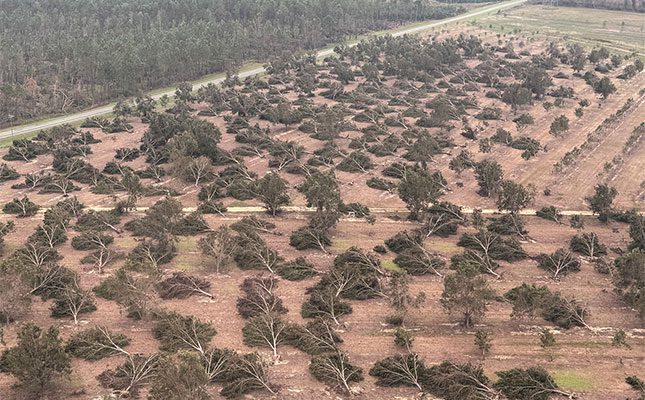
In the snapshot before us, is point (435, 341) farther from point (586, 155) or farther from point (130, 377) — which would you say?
point (586, 155)

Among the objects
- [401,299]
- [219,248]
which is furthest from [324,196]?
[401,299]

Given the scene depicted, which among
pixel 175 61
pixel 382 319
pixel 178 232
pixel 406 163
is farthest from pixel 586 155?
pixel 175 61

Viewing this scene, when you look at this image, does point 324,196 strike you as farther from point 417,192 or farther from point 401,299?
point 401,299

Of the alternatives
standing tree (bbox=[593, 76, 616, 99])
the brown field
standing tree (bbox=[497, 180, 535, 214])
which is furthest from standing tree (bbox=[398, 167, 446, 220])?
standing tree (bbox=[593, 76, 616, 99])

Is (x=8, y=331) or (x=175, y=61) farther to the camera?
(x=175, y=61)

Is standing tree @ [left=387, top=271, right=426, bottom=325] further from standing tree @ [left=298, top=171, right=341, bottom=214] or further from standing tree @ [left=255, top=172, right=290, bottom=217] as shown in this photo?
standing tree @ [left=255, top=172, right=290, bottom=217]

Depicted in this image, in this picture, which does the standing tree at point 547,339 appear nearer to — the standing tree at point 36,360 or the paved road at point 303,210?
the paved road at point 303,210
